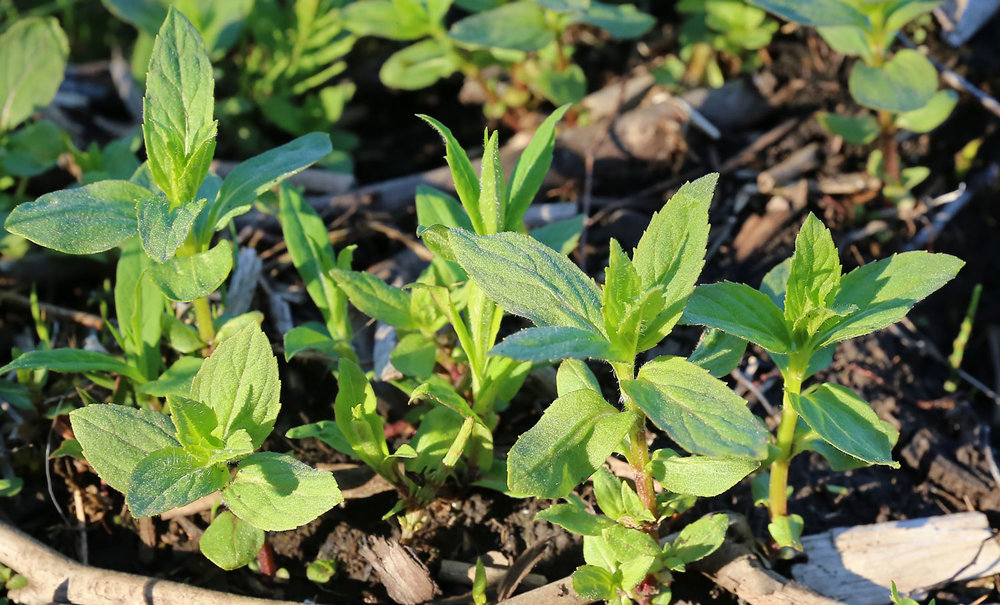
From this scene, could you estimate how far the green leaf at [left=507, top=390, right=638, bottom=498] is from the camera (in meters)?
1.79

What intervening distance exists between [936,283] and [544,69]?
2.20 meters

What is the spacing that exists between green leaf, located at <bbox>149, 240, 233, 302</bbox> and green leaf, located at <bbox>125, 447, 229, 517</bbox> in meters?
0.37

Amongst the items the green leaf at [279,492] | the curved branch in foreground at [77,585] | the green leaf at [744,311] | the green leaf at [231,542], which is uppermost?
the green leaf at [744,311]

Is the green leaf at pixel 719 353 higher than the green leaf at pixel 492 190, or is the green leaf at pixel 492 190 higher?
the green leaf at pixel 492 190

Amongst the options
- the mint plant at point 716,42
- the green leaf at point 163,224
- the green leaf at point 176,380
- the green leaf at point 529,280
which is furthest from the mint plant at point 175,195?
the mint plant at point 716,42

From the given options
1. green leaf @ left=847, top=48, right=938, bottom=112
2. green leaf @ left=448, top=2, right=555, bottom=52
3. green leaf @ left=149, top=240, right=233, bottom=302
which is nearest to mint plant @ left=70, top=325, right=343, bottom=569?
green leaf @ left=149, top=240, right=233, bottom=302

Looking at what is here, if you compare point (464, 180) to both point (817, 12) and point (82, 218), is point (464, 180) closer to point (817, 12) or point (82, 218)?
point (82, 218)

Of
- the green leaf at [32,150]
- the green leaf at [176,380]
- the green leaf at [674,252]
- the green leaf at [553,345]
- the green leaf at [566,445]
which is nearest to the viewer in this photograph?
the green leaf at [553,345]

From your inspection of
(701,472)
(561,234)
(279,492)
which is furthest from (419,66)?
(701,472)

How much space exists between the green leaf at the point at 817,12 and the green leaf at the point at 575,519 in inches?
68.8

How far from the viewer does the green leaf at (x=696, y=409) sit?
168 cm

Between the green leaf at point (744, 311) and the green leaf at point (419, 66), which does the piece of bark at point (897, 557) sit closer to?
the green leaf at point (744, 311)

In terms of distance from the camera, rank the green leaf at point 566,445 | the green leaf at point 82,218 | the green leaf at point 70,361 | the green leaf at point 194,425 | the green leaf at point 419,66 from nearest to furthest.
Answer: the green leaf at point 566,445 < the green leaf at point 194,425 < the green leaf at point 82,218 < the green leaf at point 70,361 < the green leaf at point 419,66

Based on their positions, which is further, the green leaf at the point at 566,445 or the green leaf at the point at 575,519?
the green leaf at the point at 575,519
